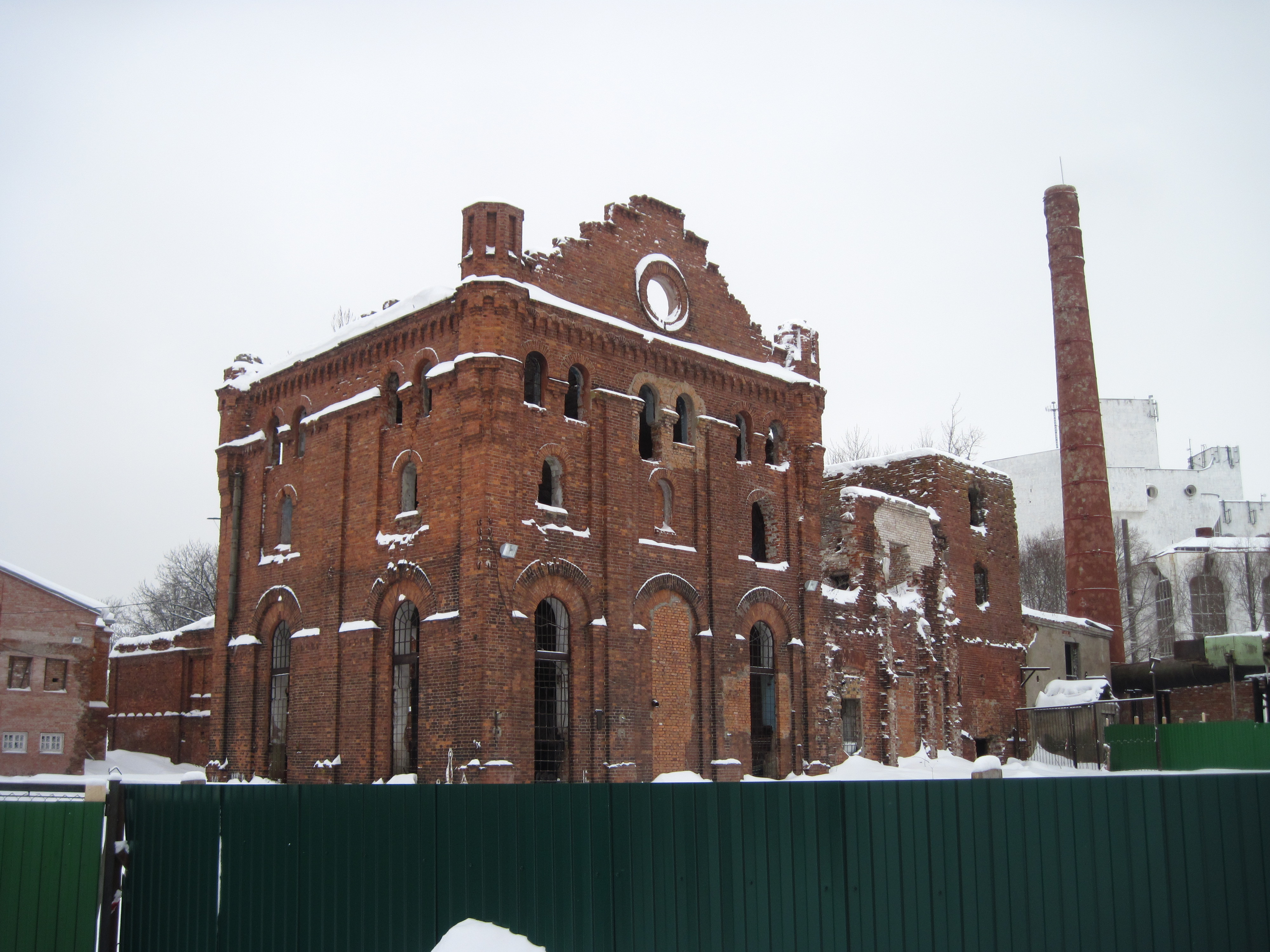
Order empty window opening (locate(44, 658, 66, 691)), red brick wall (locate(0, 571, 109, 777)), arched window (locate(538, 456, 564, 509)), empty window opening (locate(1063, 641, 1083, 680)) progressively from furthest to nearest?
empty window opening (locate(1063, 641, 1083, 680))
empty window opening (locate(44, 658, 66, 691))
red brick wall (locate(0, 571, 109, 777))
arched window (locate(538, 456, 564, 509))

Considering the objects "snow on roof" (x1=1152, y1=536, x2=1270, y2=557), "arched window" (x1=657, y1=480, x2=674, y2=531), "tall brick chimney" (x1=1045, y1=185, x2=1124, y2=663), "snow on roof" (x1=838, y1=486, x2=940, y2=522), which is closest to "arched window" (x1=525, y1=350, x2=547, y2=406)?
"arched window" (x1=657, y1=480, x2=674, y2=531)

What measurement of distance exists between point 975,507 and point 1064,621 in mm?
5816

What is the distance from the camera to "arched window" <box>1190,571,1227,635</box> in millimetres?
59188

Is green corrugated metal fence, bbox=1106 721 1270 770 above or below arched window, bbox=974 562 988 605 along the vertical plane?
below

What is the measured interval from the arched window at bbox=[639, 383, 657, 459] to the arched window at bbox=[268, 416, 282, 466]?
8.05m

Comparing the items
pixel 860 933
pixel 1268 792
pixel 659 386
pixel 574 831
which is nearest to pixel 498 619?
pixel 659 386

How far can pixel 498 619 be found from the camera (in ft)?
63.8

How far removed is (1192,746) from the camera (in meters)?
28.2

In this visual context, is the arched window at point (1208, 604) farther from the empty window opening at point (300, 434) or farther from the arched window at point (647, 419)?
the empty window opening at point (300, 434)

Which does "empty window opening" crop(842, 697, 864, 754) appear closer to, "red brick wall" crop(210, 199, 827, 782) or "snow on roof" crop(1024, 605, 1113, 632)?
"red brick wall" crop(210, 199, 827, 782)

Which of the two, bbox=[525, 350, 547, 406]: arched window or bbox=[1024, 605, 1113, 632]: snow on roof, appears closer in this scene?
bbox=[525, 350, 547, 406]: arched window

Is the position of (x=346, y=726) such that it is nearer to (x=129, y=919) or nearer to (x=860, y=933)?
(x=129, y=919)

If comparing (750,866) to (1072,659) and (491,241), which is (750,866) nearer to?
(491,241)

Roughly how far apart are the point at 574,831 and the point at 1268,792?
4.83 meters
